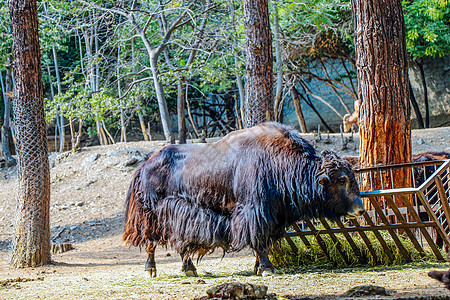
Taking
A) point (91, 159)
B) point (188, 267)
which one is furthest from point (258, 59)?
point (91, 159)

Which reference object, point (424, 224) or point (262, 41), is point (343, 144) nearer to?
point (262, 41)

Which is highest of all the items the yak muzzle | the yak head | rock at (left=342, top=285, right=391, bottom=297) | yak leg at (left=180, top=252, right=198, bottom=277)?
the yak head

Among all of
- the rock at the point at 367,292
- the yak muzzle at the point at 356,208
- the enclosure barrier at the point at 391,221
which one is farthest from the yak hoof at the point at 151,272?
the rock at the point at 367,292

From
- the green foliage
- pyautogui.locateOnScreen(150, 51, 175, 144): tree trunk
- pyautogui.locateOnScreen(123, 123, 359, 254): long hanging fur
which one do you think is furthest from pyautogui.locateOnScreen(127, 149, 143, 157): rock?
the green foliage

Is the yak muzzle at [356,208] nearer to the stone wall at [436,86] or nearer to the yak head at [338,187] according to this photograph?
the yak head at [338,187]

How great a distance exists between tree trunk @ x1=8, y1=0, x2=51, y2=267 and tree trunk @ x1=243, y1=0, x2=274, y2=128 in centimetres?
347

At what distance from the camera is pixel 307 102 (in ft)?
72.3

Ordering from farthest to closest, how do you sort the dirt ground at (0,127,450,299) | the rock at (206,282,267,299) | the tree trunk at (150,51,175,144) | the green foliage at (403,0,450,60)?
the green foliage at (403,0,450,60) < the tree trunk at (150,51,175,144) < the dirt ground at (0,127,450,299) < the rock at (206,282,267,299)

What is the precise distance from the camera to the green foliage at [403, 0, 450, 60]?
15617mm

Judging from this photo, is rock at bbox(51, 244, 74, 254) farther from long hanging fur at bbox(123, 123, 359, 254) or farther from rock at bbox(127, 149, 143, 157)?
rock at bbox(127, 149, 143, 157)

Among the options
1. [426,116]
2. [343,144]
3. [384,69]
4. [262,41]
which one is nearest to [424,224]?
[384,69]

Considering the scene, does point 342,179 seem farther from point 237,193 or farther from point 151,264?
point 151,264

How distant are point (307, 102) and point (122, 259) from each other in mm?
14119

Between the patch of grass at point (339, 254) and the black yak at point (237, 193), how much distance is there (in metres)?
0.61
